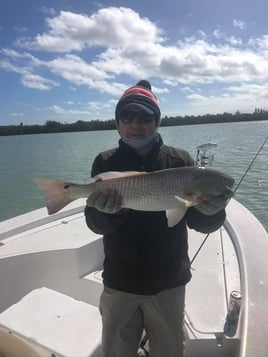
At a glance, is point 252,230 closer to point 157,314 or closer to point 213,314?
point 213,314

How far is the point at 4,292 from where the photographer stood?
144 inches

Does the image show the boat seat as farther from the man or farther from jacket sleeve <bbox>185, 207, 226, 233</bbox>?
jacket sleeve <bbox>185, 207, 226, 233</bbox>

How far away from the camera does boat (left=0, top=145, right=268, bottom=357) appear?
8.11 feet

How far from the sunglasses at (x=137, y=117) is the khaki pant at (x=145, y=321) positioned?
4.10ft

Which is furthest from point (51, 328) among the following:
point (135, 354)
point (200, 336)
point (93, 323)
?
point (200, 336)

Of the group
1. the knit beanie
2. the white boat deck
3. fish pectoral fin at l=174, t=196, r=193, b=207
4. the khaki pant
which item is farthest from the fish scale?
the white boat deck

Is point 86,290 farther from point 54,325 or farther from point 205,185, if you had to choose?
point 205,185

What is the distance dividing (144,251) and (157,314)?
46 cm

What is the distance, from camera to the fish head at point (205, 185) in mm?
2219

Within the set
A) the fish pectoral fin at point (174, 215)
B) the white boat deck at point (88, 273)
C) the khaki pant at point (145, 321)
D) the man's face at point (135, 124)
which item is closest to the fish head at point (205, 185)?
the fish pectoral fin at point (174, 215)

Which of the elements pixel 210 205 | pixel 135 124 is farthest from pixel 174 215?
pixel 135 124

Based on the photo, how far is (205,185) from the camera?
7.34 ft

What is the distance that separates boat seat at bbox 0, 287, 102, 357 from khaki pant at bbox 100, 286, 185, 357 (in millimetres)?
356

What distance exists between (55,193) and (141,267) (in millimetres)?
837
